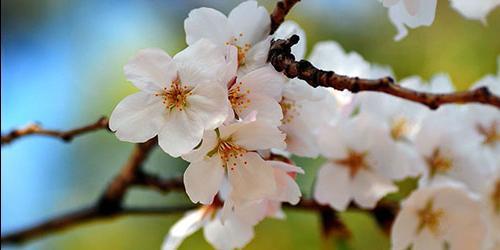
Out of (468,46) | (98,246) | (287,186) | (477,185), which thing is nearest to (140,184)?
(287,186)

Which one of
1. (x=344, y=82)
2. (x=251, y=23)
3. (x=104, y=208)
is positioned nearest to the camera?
(x=344, y=82)

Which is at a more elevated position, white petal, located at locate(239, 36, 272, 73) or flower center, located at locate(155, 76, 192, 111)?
white petal, located at locate(239, 36, 272, 73)

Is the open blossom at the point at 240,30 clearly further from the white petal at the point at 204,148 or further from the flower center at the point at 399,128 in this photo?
the flower center at the point at 399,128

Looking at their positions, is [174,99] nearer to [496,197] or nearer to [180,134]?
[180,134]

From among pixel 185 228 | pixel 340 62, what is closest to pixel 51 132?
pixel 185 228

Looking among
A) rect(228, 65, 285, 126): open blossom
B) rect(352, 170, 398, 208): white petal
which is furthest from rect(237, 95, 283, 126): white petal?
rect(352, 170, 398, 208): white petal

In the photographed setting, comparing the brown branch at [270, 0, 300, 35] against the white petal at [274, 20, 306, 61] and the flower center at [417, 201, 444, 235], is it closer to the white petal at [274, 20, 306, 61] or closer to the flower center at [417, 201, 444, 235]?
the white petal at [274, 20, 306, 61]
